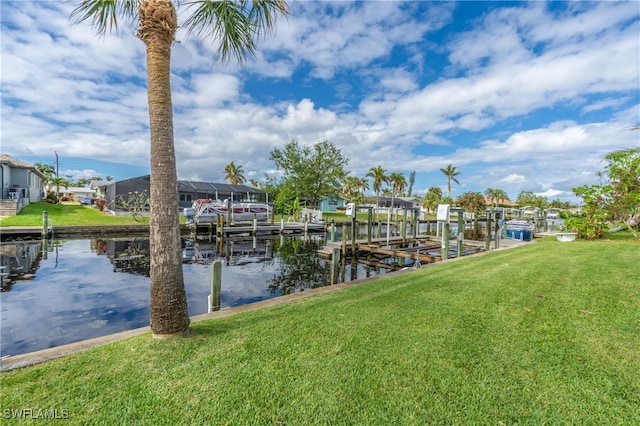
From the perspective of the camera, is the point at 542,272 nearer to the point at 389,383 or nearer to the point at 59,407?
the point at 389,383

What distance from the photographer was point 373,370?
3.18m

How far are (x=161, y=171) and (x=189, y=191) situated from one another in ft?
118

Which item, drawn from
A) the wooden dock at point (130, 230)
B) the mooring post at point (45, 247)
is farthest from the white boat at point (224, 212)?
the mooring post at point (45, 247)

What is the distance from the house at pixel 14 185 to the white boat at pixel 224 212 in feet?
38.4

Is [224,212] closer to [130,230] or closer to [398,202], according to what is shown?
[130,230]

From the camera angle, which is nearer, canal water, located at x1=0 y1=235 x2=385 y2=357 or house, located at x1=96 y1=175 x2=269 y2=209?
canal water, located at x1=0 y1=235 x2=385 y2=357

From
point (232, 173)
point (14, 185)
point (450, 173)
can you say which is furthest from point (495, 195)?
point (14, 185)

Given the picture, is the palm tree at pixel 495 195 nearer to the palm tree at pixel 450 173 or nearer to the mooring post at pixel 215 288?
the palm tree at pixel 450 173

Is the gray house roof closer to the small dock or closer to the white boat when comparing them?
the white boat

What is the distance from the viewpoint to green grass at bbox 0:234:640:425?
103 inches

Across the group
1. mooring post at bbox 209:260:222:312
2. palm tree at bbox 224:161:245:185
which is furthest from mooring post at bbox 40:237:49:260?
palm tree at bbox 224:161:245:185

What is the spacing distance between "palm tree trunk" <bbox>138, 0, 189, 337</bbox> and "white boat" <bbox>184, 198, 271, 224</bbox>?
20.9m

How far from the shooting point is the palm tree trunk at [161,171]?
3764 millimetres

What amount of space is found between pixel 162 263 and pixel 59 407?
1575 millimetres
